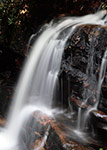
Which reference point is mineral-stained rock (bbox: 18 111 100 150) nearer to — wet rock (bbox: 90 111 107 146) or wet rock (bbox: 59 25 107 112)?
wet rock (bbox: 90 111 107 146)

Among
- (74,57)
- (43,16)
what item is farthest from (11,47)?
(74,57)

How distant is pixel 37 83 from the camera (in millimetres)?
5719

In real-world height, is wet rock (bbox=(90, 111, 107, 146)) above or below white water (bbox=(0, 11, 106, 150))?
below

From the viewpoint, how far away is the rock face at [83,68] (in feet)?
14.6

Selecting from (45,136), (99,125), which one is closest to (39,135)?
(45,136)

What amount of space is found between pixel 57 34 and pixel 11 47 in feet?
8.08

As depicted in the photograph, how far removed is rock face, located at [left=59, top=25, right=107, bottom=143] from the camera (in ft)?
14.6

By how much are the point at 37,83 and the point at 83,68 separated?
191 cm

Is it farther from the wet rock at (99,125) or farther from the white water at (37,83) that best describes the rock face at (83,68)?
the white water at (37,83)

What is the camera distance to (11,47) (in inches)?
276

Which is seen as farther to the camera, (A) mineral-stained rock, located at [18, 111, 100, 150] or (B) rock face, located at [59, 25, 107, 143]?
(B) rock face, located at [59, 25, 107, 143]

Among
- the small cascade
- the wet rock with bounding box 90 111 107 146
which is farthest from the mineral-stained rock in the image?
the small cascade

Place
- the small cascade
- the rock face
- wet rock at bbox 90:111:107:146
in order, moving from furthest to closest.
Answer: the rock face
the small cascade
wet rock at bbox 90:111:107:146

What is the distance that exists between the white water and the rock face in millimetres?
368
